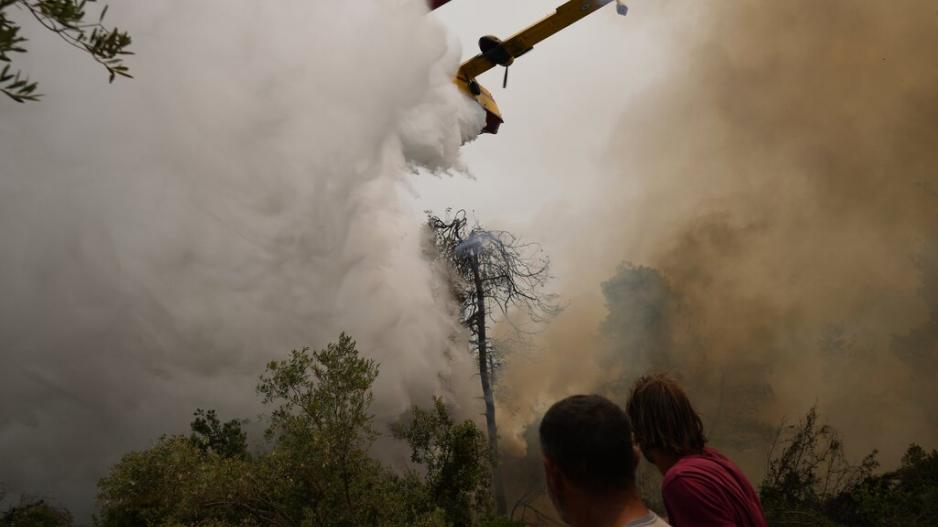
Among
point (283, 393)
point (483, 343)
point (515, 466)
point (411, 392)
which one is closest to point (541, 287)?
point (483, 343)

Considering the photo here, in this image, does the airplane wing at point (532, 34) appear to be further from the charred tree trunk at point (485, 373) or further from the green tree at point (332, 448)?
the green tree at point (332, 448)

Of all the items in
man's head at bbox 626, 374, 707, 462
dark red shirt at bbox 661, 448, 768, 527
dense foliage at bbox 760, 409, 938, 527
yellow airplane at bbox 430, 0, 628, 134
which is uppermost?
yellow airplane at bbox 430, 0, 628, 134

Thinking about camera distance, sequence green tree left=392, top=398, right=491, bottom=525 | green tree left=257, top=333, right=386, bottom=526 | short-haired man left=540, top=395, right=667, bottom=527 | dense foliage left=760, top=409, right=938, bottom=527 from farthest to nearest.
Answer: dense foliage left=760, top=409, right=938, bottom=527 → green tree left=392, top=398, right=491, bottom=525 → green tree left=257, top=333, right=386, bottom=526 → short-haired man left=540, top=395, right=667, bottom=527

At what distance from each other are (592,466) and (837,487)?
14.9m

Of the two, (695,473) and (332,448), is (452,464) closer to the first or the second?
(332,448)

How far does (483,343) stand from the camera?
701 inches

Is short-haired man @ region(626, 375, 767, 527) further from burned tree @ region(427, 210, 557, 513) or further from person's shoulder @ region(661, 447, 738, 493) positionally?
burned tree @ region(427, 210, 557, 513)

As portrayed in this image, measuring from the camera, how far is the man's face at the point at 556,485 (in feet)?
5.88

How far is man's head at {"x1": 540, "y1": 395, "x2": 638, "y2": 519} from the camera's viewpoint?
1.75 metres

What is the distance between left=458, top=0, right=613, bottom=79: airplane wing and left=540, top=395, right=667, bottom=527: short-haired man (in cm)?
1293

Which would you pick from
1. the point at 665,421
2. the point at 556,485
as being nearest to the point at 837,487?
the point at 665,421

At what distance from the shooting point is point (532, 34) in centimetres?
1370

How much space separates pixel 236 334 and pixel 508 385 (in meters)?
8.88

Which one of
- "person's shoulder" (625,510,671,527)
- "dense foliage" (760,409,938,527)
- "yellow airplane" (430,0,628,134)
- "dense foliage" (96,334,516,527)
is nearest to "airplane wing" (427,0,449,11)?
"yellow airplane" (430,0,628,134)
